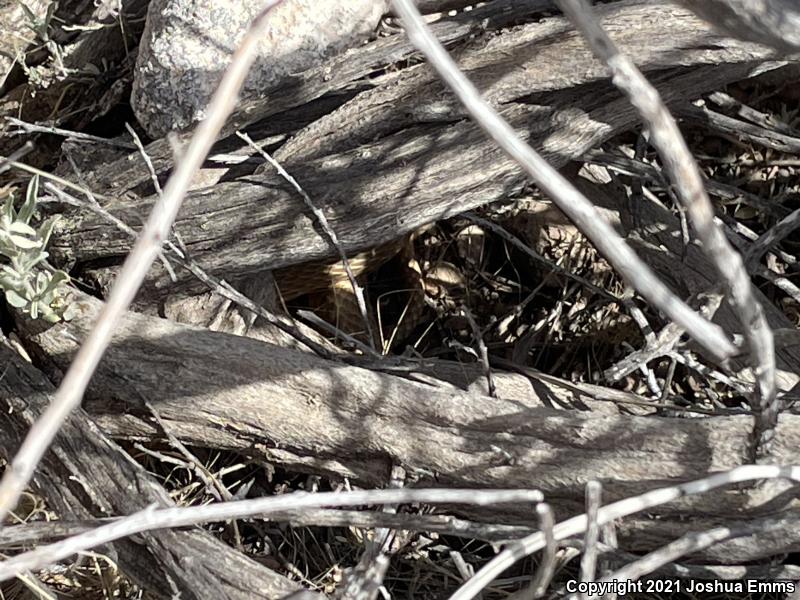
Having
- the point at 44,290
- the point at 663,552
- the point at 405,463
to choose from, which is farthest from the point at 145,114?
the point at 663,552

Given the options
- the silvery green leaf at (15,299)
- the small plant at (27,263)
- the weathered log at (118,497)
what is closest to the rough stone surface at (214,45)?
the small plant at (27,263)

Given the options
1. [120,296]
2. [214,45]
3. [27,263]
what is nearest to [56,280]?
[27,263]

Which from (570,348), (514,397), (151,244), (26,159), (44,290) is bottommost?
(570,348)

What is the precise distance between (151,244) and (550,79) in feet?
3.30

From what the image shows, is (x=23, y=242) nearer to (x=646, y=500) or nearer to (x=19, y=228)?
(x=19, y=228)

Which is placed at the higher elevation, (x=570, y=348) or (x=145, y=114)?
(x=145, y=114)

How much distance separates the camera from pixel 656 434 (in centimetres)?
140

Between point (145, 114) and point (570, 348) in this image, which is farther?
point (570, 348)

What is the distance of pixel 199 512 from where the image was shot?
36.9 inches

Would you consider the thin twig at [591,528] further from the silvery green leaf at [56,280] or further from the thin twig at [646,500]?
the silvery green leaf at [56,280]

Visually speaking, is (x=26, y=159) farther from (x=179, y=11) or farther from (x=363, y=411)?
(x=363, y=411)

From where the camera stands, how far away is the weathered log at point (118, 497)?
1.46 m

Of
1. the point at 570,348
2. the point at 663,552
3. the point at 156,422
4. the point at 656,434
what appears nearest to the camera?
the point at 663,552

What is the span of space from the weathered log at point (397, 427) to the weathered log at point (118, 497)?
9cm
